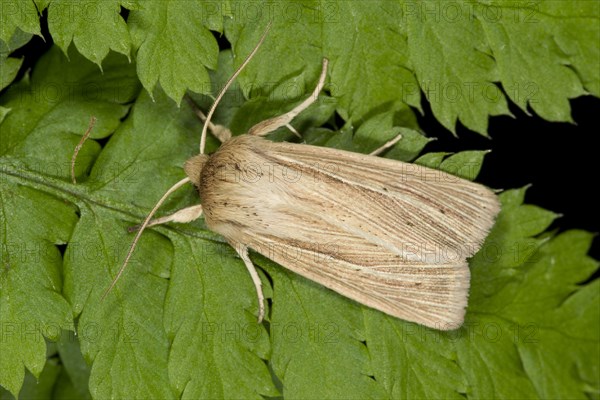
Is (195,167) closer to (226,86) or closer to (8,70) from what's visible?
(226,86)

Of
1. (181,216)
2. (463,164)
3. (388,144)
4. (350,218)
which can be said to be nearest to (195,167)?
(181,216)

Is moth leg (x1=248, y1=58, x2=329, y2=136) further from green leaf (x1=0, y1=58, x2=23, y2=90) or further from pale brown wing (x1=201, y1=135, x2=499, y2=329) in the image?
green leaf (x1=0, y1=58, x2=23, y2=90)

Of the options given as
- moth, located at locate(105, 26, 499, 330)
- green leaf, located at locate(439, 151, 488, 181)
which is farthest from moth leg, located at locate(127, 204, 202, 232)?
green leaf, located at locate(439, 151, 488, 181)

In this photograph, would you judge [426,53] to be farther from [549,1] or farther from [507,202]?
[507,202]

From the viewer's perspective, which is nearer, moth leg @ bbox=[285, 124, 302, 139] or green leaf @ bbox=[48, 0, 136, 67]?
green leaf @ bbox=[48, 0, 136, 67]

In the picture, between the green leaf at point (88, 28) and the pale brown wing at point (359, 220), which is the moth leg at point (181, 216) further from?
the green leaf at point (88, 28)

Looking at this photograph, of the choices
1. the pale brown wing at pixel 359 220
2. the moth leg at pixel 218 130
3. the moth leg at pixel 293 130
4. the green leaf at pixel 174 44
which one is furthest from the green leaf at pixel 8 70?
the moth leg at pixel 293 130

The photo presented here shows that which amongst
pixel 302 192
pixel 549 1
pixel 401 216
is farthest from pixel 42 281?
pixel 549 1
